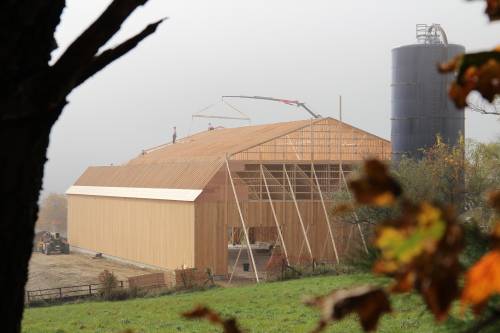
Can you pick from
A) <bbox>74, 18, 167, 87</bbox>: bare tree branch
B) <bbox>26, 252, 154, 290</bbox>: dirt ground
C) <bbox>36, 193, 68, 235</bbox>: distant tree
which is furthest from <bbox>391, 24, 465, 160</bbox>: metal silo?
<bbox>36, 193, 68, 235</bbox>: distant tree

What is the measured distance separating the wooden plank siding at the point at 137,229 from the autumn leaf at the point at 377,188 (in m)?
23.6

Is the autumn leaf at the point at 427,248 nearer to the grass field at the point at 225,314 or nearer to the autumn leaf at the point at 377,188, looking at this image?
the autumn leaf at the point at 377,188

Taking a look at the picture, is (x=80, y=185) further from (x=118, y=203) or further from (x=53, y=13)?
(x=53, y=13)

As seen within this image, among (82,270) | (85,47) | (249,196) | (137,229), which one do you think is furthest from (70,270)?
(85,47)

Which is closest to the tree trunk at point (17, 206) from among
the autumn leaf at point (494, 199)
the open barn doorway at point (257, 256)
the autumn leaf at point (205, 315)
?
the autumn leaf at point (205, 315)

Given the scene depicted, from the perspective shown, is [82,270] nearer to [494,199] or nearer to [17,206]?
[17,206]

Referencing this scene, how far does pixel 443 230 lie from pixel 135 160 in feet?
116

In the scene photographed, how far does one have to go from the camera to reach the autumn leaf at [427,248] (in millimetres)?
504

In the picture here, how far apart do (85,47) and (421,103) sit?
27.3 metres

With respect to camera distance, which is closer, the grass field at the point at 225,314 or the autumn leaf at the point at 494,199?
the autumn leaf at the point at 494,199

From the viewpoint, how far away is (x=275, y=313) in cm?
1412

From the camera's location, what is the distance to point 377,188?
1.77ft

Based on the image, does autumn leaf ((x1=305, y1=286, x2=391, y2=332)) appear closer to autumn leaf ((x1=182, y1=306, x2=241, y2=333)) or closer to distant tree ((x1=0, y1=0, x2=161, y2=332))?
autumn leaf ((x1=182, y1=306, x2=241, y2=333))

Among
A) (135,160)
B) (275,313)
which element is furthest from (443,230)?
(135,160)
